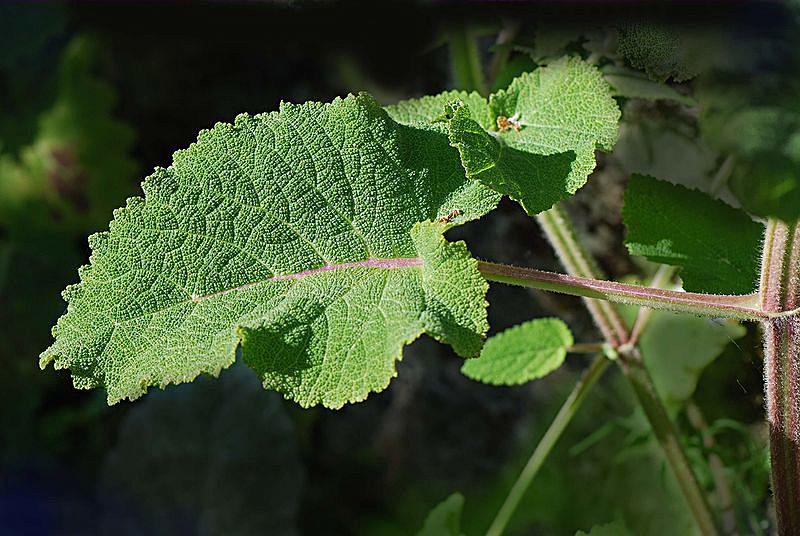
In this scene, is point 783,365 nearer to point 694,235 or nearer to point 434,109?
point 694,235

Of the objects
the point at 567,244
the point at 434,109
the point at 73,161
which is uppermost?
the point at 73,161

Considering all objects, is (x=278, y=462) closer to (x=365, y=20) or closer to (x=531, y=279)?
(x=365, y=20)

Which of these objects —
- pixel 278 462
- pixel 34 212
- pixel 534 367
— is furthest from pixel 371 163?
pixel 34 212

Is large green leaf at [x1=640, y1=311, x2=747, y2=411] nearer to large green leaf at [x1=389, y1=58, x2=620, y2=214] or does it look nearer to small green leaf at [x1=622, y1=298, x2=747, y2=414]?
small green leaf at [x1=622, y1=298, x2=747, y2=414]

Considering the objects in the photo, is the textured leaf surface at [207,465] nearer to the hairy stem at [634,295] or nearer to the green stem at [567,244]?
the green stem at [567,244]

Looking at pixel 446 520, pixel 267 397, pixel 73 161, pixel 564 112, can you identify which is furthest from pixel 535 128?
pixel 73 161

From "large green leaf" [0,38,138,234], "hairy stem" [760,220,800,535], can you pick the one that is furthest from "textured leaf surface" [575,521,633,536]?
"large green leaf" [0,38,138,234]
